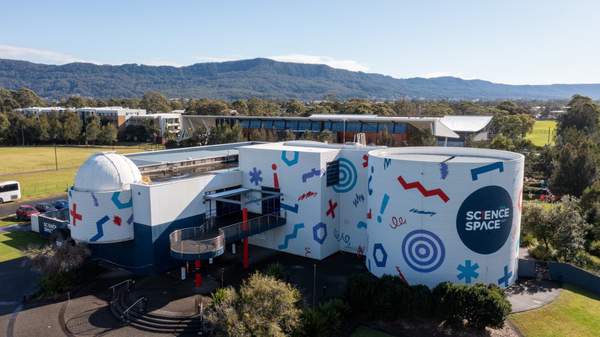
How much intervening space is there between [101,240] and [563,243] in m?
28.6

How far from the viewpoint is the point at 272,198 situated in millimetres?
31047

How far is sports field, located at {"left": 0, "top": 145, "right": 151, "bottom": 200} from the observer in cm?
5291

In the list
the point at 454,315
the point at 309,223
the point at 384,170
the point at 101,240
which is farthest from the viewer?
the point at 309,223

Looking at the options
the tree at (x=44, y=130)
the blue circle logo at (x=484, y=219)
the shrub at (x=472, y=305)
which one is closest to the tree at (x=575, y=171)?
the blue circle logo at (x=484, y=219)

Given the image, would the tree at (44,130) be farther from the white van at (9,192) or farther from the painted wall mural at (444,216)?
the painted wall mural at (444,216)

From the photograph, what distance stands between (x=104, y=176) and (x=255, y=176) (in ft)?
32.8

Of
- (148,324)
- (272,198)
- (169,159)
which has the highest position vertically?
(169,159)

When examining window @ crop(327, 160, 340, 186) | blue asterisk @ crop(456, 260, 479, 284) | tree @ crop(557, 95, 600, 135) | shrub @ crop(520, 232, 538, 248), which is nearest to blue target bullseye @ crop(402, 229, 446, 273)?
blue asterisk @ crop(456, 260, 479, 284)

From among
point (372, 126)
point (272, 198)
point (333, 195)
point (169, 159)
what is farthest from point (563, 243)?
point (372, 126)

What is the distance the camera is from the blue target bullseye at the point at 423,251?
23.5 metres

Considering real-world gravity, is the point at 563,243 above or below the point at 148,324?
above

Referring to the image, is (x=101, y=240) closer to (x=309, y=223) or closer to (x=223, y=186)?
(x=223, y=186)

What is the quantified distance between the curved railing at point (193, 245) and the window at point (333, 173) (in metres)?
8.22

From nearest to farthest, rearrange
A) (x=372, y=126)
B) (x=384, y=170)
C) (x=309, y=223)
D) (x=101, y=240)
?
(x=384, y=170), (x=101, y=240), (x=309, y=223), (x=372, y=126)
